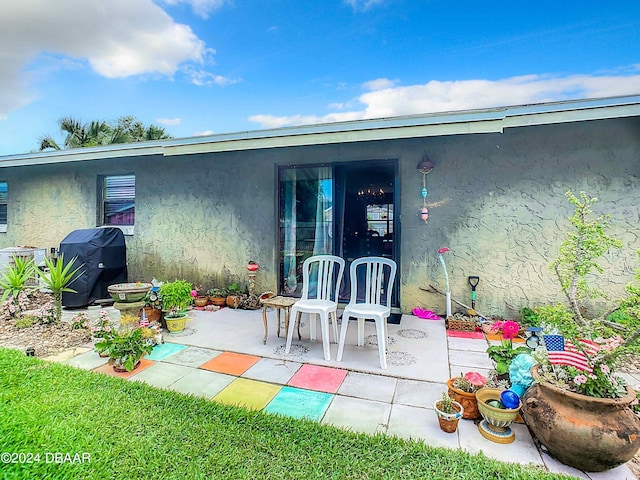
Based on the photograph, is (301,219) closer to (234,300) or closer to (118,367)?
(234,300)

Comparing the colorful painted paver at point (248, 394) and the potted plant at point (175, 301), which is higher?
the potted plant at point (175, 301)

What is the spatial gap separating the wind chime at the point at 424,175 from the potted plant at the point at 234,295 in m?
3.21

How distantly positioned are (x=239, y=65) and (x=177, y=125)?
8.48 m

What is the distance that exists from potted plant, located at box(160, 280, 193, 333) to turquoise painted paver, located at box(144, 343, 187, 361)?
42 cm

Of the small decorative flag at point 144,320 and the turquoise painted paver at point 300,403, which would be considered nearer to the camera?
the turquoise painted paver at point 300,403

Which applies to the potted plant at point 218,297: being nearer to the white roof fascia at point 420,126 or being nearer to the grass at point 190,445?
the white roof fascia at point 420,126

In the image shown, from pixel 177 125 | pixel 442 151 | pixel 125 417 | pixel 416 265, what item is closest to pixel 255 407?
pixel 125 417

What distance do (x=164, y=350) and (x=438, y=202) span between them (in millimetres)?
3988

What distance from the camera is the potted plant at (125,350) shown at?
3.04 meters

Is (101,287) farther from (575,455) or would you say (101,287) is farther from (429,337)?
(575,455)

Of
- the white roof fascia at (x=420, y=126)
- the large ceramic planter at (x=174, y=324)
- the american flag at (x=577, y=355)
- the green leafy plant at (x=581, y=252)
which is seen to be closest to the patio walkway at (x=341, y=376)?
the large ceramic planter at (x=174, y=324)

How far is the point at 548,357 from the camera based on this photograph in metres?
2.16

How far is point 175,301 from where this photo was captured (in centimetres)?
412

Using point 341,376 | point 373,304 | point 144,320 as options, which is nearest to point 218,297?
point 144,320
